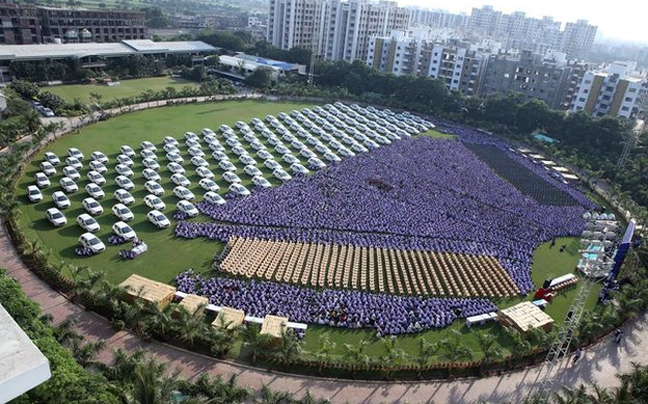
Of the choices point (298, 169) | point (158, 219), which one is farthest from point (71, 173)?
point (298, 169)

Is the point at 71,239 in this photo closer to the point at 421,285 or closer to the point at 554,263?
the point at 421,285

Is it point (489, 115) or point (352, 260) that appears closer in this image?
point (352, 260)

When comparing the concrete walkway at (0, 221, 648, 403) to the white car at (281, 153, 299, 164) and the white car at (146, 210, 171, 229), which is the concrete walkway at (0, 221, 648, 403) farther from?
the white car at (281, 153, 299, 164)

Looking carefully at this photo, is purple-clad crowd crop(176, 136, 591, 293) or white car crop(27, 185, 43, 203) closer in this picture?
purple-clad crowd crop(176, 136, 591, 293)

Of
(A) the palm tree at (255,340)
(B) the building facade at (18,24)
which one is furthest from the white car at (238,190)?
(B) the building facade at (18,24)

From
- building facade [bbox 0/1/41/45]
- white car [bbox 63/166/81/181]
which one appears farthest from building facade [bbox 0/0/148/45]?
white car [bbox 63/166/81/181]

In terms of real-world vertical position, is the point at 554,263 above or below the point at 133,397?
below

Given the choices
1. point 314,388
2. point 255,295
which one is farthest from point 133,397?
point 255,295
